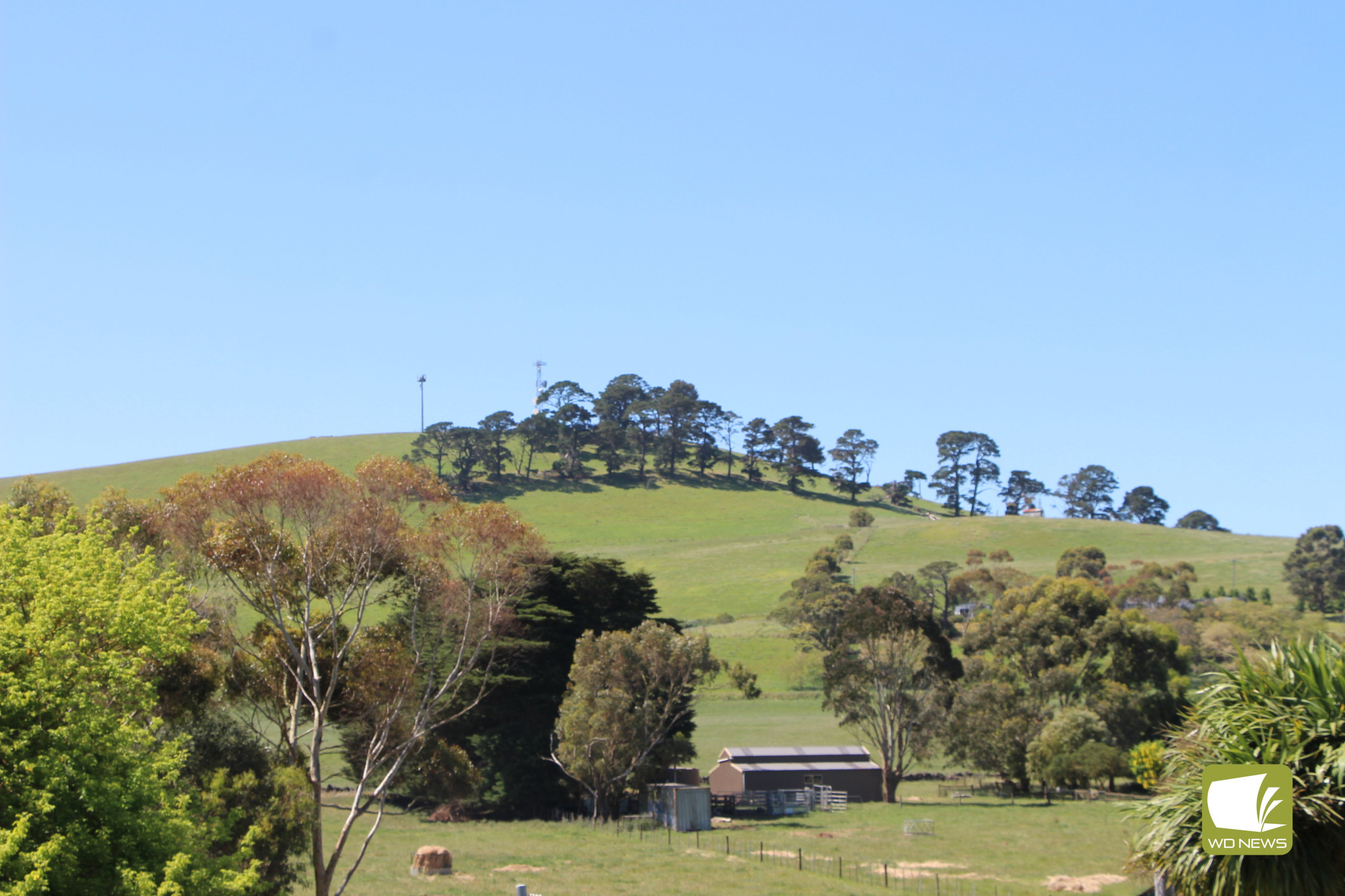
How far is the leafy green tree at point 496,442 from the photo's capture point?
169875 mm

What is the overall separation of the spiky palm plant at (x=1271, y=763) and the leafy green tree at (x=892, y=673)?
49.2 metres

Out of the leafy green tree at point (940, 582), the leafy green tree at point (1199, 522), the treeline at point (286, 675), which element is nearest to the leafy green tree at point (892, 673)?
the treeline at point (286, 675)

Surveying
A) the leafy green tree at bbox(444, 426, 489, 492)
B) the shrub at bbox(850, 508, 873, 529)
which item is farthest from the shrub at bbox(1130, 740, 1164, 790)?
the leafy green tree at bbox(444, 426, 489, 492)

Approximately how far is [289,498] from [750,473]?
547 ft

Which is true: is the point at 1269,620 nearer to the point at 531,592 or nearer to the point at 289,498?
the point at 531,592

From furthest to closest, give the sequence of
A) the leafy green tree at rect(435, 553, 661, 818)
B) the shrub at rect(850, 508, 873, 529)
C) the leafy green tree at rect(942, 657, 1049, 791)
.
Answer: the shrub at rect(850, 508, 873, 529) → the leafy green tree at rect(942, 657, 1049, 791) → the leafy green tree at rect(435, 553, 661, 818)

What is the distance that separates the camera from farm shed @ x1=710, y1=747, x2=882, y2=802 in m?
61.8

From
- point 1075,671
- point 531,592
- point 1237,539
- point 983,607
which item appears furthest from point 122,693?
point 1237,539

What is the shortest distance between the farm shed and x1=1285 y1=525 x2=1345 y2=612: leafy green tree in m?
74.7

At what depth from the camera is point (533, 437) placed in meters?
180

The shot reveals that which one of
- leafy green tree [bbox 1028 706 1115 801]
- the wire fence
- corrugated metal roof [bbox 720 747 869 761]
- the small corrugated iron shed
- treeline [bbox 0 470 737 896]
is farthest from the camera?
corrugated metal roof [bbox 720 747 869 761]

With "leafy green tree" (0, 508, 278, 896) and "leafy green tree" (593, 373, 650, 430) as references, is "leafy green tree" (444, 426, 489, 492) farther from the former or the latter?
"leafy green tree" (0, 508, 278, 896)

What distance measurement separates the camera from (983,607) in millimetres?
113688

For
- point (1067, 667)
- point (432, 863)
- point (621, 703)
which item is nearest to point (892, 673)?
point (1067, 667)
